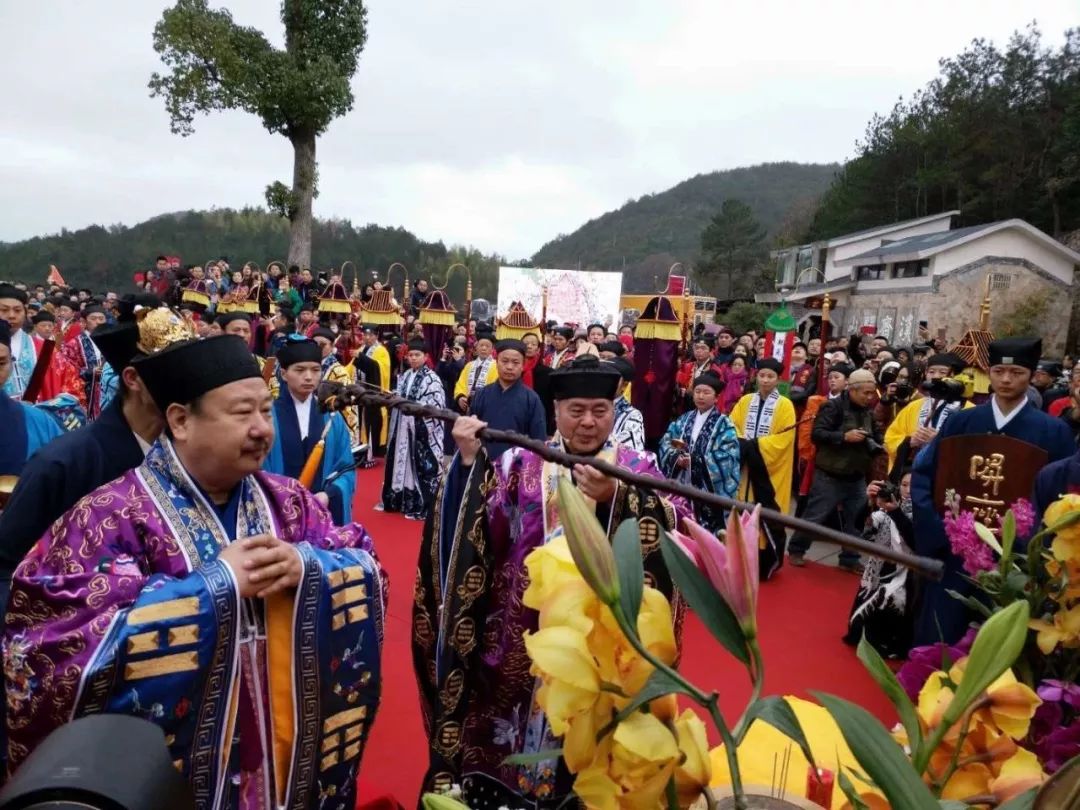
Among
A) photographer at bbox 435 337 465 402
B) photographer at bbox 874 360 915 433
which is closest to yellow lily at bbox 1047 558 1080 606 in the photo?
photographer at bbox 874 360 915 433

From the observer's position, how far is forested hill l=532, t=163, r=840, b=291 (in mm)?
82562

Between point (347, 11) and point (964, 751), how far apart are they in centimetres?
2016

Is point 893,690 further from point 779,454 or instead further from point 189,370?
point 779,454

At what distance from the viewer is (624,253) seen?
8362 cm

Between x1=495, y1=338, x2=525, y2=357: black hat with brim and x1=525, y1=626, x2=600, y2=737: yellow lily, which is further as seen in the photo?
x1=495, y1=338, x2=525, y2=357: black hat with brim

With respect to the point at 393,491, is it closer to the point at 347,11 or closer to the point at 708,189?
the point at 347,11

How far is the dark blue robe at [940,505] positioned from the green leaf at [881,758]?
11.8 feet

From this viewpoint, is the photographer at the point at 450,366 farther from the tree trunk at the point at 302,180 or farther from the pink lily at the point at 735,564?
the pink lily at the point at 735,564

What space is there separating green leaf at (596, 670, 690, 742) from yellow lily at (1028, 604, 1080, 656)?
105 cm

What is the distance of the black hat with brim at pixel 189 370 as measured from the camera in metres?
1.82

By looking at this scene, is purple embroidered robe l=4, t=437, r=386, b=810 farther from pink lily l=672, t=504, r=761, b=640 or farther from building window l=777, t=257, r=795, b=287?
building window l=777, t=257, r=795, b=287

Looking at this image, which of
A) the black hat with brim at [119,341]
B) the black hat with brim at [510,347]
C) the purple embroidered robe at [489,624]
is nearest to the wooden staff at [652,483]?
the purple embroidered robe at [489,624]

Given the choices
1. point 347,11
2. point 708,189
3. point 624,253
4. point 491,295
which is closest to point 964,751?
point 347,11

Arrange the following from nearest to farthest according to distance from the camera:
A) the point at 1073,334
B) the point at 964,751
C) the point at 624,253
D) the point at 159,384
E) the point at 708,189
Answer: the point at 964,751
the point at 159,384
the point at 1073,334
the point at 624,253
the point at 708,189
